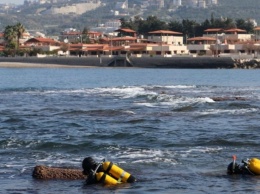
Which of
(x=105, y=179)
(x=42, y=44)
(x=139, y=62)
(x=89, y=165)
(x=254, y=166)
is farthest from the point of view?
(x=42, y=44)

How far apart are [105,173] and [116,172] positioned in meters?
0.24

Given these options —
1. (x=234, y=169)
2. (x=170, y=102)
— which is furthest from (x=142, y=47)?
(x=234, y=169)

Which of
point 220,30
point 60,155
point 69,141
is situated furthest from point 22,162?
point 220,30

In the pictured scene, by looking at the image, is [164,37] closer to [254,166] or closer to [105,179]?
[254,166]

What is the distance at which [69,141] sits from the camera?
80.7 feet

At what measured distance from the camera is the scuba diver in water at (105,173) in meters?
17.0

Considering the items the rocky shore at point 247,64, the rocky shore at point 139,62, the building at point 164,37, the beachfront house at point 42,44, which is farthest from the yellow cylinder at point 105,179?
the building at point 164,37

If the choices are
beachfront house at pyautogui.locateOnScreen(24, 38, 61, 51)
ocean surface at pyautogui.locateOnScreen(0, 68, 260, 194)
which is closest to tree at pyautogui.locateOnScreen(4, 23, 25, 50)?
beachfront house at pyautogui.locateOnScreen(24, 38, 61, 51)

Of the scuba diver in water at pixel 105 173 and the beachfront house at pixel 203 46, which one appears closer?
the scuba diver in water at pixel 105 173

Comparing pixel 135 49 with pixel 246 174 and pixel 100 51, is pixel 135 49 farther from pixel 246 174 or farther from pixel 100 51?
pixel 246 174

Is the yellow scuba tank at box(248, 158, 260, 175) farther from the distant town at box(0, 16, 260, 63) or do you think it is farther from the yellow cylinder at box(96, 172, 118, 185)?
the distant town at box(0, 16, 260, 63)

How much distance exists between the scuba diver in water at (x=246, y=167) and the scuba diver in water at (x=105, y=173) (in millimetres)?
2769

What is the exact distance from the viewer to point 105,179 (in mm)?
17016

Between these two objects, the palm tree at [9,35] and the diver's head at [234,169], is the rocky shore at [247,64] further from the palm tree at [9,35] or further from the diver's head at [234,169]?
the diver's head at [234,169]
